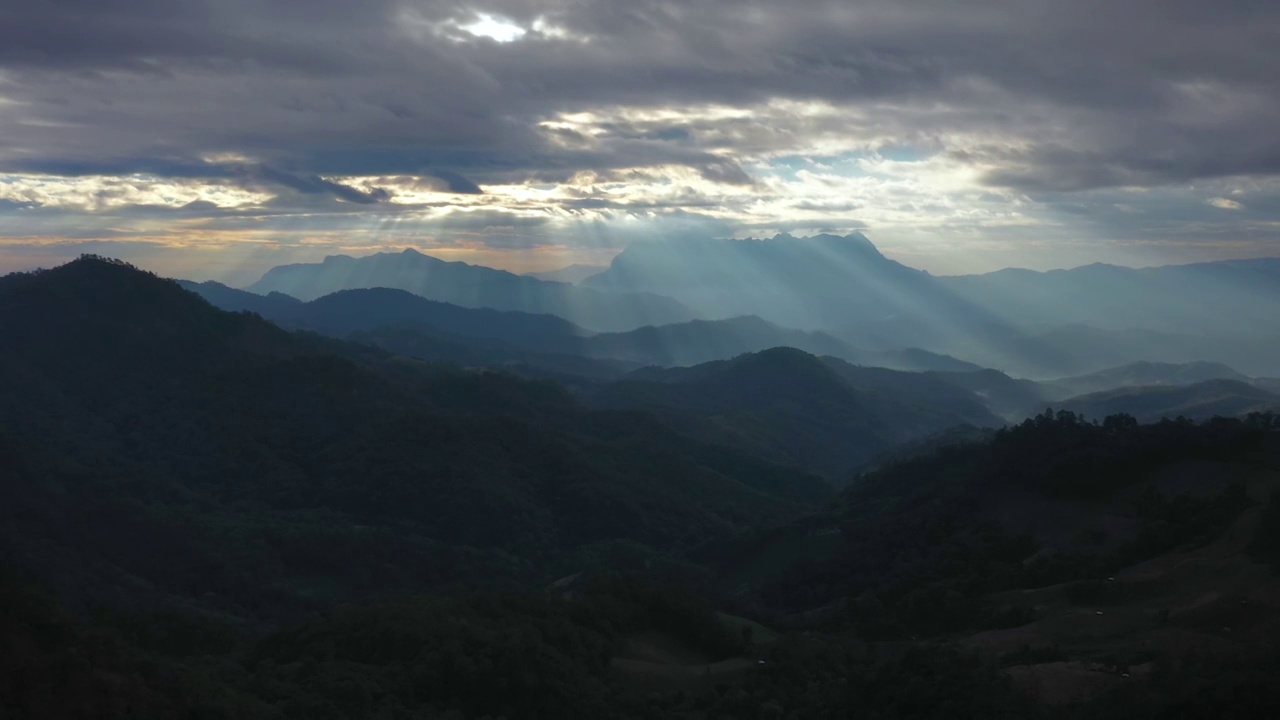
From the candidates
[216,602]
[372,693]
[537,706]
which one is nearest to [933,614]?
[537,706]

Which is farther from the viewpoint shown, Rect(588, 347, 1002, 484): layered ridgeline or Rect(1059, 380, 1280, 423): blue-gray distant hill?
Rect(1059, 380, 1280, 423): blue-gray distant hill

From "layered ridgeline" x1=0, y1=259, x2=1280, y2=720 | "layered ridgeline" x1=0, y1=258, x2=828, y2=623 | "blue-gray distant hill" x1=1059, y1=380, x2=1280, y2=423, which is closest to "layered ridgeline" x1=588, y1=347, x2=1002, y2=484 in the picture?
"layered ridgeline" x1=0, y1=259, x2=1280, y2=720

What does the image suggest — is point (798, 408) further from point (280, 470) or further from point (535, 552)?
point (280, 470)

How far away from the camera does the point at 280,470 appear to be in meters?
81.9

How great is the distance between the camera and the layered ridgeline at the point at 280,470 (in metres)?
56.8

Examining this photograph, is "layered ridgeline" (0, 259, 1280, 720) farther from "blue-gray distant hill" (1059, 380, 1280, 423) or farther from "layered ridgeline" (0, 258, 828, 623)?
"blue-gray distant hill" (1059, 380, 1280, 423)

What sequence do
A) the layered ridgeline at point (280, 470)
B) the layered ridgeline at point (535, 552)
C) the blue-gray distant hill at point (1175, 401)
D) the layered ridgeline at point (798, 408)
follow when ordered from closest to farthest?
1. the layered ridgeline at point (535, 552)
2. the layered ridgeline at point (280, 470)
3. the layered ridgeline at point (798, 408)
4. the blue-gray distant hill at point (1175, 401)

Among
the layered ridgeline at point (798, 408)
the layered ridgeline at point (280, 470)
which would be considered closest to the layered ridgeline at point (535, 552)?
the layered ridgeline at point (280, 470)

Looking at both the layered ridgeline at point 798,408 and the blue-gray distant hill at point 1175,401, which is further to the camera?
the blue-gray distant hill at point 1175,401

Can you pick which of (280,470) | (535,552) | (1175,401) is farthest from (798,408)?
(280,470)

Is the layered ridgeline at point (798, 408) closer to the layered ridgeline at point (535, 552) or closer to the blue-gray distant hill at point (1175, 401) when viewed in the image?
the layered ridgeline at point (535, 552)

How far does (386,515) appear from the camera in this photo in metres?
76.1

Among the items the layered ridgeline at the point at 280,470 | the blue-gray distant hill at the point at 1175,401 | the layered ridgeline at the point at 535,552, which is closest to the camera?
the layered ridgeline at the point at 535,552

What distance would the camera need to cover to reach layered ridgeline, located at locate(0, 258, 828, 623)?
186ft
